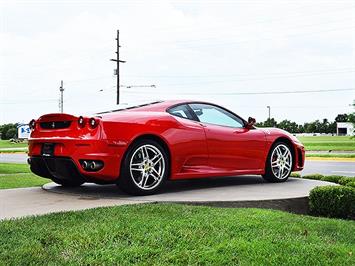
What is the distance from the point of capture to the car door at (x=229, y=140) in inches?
258

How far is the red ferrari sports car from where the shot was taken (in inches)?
221

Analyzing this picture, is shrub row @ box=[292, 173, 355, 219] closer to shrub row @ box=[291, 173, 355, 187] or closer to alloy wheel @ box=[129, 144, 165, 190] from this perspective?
shrub row @ box=[291, 173, 355, 187]

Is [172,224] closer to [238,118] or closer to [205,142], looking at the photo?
[205,142]

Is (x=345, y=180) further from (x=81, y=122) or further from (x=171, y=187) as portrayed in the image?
(x=81, y=122)

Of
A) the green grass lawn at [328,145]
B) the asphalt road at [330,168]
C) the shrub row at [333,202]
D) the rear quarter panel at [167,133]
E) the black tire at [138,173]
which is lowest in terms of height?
the green grass lawn at [328,145]

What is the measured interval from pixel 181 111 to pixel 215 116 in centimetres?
65

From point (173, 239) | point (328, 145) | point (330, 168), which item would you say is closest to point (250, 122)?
point (173, 239)

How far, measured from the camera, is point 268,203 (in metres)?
5.57

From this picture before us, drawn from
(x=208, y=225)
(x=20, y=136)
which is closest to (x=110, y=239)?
(x=208, y=225)

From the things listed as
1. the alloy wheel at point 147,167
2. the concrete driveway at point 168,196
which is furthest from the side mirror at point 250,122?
the alloy wheel at point 147,167

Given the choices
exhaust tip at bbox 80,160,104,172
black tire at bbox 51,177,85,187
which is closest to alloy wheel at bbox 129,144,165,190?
exhaust tip at bbox 80,160,104,172

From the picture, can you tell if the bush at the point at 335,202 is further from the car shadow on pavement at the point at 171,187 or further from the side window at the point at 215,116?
the side window at the point at 215,116

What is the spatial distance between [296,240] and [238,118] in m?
3.50

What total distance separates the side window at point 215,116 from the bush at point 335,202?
1.74 metres
